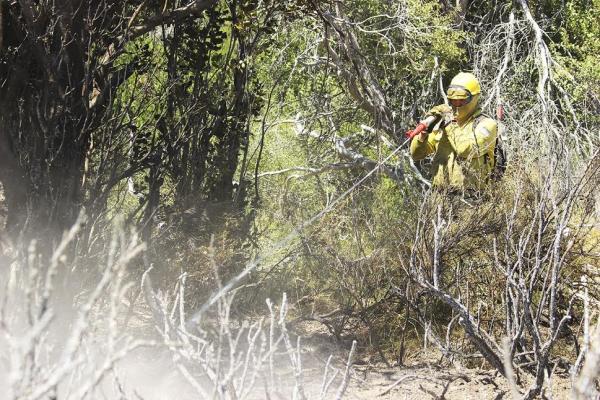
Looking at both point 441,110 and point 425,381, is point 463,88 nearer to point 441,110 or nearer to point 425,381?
point 441,110

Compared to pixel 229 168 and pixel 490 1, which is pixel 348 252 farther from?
pixel 490 1

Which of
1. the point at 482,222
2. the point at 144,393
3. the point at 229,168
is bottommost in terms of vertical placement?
the point at 144,393

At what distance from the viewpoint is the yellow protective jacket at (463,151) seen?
6.17 meters

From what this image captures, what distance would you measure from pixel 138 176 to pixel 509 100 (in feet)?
17.3

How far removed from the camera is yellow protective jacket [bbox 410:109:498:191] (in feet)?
20.2

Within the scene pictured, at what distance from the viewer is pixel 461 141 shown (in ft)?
21.6

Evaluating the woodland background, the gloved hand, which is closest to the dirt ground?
the woodland background

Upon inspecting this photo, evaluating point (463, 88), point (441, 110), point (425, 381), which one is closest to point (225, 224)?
point (425, 381)

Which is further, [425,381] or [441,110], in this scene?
[441,110]

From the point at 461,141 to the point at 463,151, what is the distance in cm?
9

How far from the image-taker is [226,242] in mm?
6211

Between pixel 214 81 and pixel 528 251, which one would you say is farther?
pixel 214 81

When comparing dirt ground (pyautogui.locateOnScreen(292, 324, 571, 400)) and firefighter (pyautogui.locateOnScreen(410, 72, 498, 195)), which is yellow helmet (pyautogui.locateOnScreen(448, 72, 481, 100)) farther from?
dirt ground (pyautogui.locateOnScreen(292, 324, 571, 400))

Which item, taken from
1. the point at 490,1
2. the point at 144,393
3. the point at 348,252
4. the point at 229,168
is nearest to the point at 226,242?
the point at 229,168
